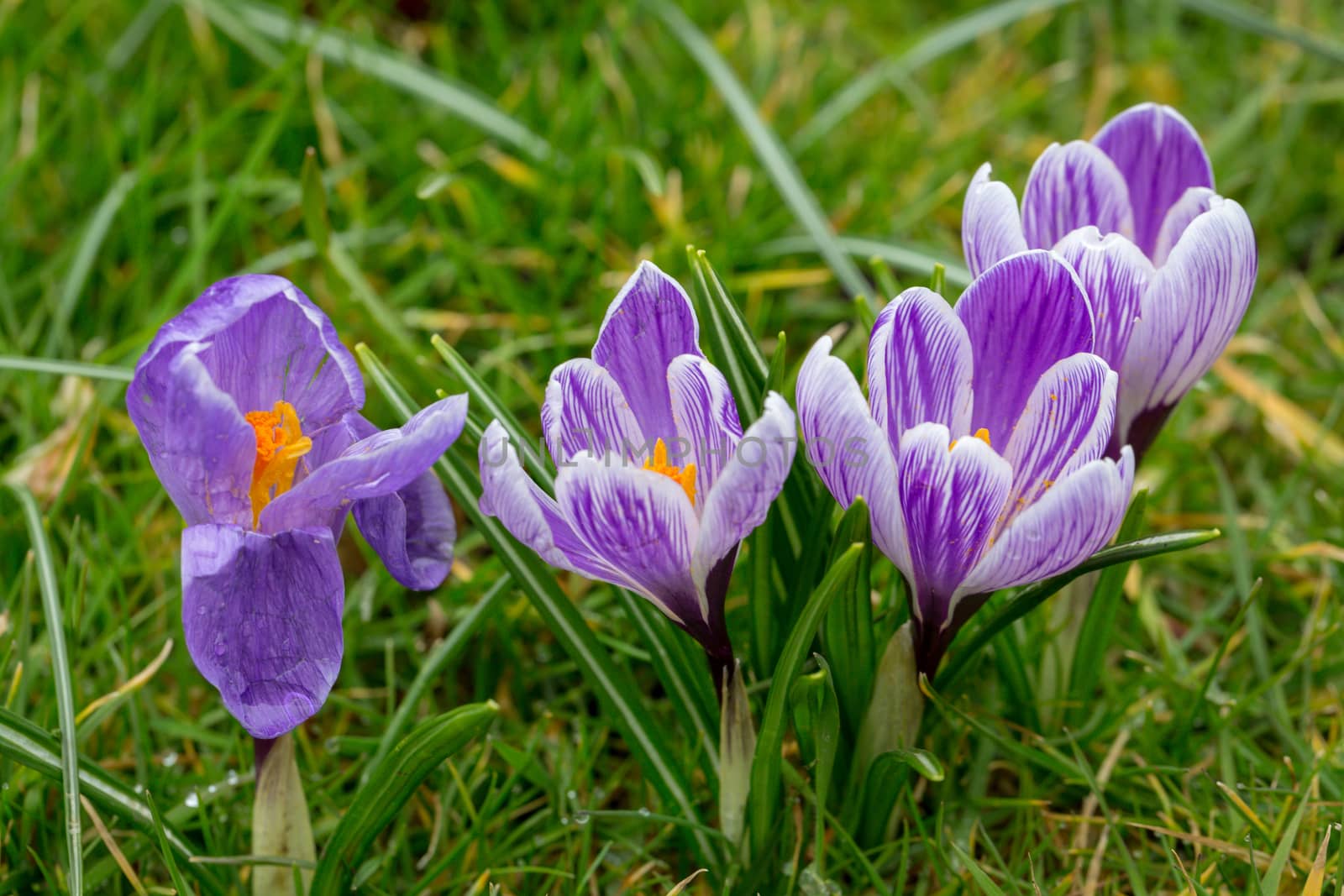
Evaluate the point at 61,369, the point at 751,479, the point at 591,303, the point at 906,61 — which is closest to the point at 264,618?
the point at 751,479

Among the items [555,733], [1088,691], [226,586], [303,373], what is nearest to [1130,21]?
[1088,691]

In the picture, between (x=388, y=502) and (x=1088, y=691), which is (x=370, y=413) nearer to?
(x=388, y=502)

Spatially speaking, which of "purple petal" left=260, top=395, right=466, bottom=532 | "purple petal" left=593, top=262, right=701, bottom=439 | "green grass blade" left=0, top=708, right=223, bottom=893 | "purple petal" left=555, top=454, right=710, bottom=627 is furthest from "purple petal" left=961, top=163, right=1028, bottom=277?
"green grass blade" left=0, top=708, right=223, bottom=893

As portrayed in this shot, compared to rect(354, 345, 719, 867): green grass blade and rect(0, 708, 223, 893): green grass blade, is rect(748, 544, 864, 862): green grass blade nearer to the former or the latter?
rect(354, 345, 719, 867): green grass blade

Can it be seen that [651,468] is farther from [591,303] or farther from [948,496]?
[591,303]

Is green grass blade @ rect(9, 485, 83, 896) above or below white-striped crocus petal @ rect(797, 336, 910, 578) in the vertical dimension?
below

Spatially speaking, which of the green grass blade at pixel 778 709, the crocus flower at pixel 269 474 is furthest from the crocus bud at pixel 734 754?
the crocus flower at pixel 269 474
